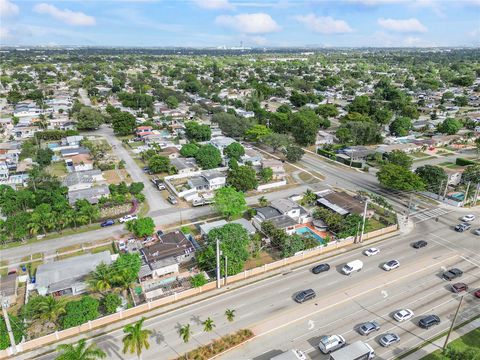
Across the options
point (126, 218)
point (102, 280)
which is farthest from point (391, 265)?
point (126, 218)

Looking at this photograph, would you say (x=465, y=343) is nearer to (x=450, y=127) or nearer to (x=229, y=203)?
(x=229, y=203)

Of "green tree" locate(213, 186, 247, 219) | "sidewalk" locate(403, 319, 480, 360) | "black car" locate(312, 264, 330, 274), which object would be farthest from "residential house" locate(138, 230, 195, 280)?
"sidewalk" locate(403, 319, 480, 360)

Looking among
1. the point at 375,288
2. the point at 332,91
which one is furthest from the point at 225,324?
the point at 332,91

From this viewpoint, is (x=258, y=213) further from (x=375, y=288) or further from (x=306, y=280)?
(x=375, y=288)

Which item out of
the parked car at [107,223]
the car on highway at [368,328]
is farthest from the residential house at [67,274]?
the car on highway at [368,328]

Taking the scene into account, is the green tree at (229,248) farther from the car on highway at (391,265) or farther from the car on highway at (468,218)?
the car on highway at (468,218)

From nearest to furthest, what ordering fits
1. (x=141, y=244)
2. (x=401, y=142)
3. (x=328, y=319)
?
1. (x=328, y=319)
2. (x=141, y=244)
3. (x=401, y=142)

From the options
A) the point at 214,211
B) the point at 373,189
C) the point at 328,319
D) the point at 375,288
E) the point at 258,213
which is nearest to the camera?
the point at 328,319
